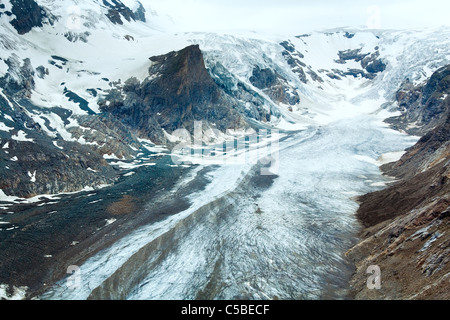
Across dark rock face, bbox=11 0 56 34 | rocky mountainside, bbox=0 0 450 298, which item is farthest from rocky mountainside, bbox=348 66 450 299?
dark rock face, bbox=11 0 56 34

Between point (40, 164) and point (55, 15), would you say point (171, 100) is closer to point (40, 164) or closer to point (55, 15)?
point (40, 164)

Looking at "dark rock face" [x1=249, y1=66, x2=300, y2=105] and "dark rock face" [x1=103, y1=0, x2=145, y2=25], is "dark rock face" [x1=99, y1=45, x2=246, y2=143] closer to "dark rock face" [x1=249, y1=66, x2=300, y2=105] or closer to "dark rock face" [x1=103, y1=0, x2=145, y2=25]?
"dark rock face" [x1=249, y1=66, x2=300, y2=105]

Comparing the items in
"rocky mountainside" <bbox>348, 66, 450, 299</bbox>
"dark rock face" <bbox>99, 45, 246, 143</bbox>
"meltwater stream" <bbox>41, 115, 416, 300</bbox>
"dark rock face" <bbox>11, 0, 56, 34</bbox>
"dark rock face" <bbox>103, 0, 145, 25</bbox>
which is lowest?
"meltwater stream" <bbox>41, 115, 416, 300</bbox>

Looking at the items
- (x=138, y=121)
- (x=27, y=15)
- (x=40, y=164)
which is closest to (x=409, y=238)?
(x=40, y=164)

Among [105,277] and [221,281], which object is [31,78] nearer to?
[105,277]

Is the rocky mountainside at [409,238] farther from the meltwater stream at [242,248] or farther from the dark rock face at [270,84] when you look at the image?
the dark rock face at [270,84]

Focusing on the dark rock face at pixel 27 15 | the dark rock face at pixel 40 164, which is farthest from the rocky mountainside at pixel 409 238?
the dark rock face at pixel 27 15
